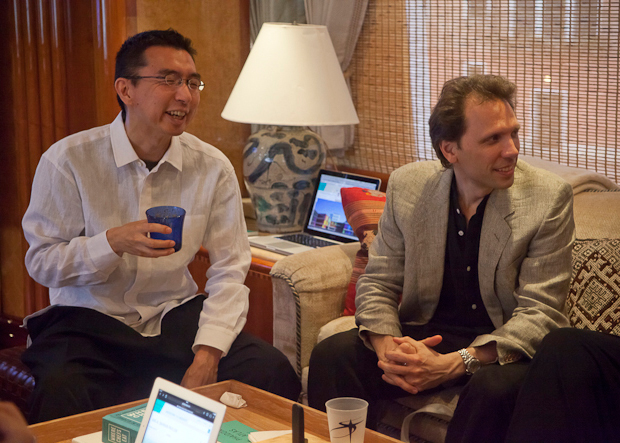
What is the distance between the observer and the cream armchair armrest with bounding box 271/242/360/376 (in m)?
2.19

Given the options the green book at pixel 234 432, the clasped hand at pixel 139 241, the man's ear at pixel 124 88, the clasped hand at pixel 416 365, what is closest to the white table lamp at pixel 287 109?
the man's ear at pixel 124 88

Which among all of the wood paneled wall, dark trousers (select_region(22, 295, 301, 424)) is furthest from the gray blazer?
the wood paneled wall

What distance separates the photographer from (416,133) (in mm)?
3029

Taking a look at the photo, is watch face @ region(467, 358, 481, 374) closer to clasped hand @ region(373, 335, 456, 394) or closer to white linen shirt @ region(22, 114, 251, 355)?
clasped hand @ region(373, 335, 456, 394)

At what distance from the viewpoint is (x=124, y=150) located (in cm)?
198

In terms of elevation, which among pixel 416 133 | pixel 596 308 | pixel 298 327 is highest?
pixel 416 133

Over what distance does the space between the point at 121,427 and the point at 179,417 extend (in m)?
0.17

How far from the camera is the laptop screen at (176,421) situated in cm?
126

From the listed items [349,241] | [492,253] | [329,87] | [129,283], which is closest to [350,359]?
[492,253]

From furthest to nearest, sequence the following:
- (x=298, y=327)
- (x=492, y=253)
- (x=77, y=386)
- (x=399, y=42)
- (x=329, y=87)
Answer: (x=399, y=42) → (x=329, y=87) → (x=298, y=327) → (x=492, y=253) → (x=77, y=386)

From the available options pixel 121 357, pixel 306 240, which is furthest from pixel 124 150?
pixel 306 240

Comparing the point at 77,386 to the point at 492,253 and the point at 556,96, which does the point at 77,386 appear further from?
the point at 556,96

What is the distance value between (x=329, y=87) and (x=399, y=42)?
0.47 meters

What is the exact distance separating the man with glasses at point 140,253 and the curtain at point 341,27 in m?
1.21
